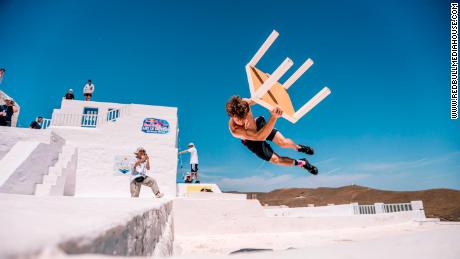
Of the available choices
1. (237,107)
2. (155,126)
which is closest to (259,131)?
(237,107)

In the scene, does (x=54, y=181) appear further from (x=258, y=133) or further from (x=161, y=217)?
(x=258, y=133)

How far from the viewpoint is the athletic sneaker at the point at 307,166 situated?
5.16 m

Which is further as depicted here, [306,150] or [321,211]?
[321,211]

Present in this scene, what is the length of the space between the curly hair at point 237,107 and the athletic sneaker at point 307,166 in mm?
1622

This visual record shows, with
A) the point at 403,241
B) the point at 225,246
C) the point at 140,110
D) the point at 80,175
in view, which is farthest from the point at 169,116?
the point at 403,241

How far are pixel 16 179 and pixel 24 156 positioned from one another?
98 cm

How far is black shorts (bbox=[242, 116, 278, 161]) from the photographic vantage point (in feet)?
15.6

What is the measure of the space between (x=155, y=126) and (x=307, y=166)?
11.8 meters

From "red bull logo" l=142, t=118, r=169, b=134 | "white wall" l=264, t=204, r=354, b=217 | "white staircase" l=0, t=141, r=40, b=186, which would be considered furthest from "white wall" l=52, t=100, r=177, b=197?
"white wall" l=264, t=204, r=354, b=217

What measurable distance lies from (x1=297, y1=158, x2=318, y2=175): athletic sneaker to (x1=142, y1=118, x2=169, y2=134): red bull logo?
1143 cm

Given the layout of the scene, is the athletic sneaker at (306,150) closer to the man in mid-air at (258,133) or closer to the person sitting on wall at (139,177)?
the man in mid-air at (258,133)

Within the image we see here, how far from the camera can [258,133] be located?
4.52m

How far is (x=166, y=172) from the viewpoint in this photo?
45.0 feet

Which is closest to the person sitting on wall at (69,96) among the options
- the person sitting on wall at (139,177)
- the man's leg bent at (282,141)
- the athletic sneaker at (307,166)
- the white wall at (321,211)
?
the person sitting on wall at (139,177)
